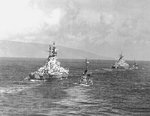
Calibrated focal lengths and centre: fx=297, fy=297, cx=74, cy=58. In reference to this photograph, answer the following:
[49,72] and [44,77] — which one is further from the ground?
[49,72]

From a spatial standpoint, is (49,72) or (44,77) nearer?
(44,77)

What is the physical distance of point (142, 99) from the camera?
107m

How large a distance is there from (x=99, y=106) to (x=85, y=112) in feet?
36.7

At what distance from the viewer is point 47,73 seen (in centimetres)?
17150

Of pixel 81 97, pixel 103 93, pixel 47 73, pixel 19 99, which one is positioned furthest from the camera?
pixel 47 73

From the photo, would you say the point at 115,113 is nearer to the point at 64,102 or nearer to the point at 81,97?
the point at 64,102

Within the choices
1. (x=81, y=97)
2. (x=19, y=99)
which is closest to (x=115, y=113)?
(x=81, y=97)

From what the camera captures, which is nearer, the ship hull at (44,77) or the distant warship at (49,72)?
the ship hull at (44,77)

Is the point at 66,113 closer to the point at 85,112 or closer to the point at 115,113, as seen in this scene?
the point at 85,112

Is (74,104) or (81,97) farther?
(81,97)

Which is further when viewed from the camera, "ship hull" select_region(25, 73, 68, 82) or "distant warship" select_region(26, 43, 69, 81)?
"distant warship" select_region(26, 43, 69, 81)

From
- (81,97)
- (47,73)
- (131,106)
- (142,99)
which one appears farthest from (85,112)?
(47,73)

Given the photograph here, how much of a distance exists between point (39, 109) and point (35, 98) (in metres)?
19.5

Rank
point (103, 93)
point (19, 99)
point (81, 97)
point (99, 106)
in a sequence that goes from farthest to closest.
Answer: point (103, 93), point (81, 97), point (19, 99), point (99, 106)
